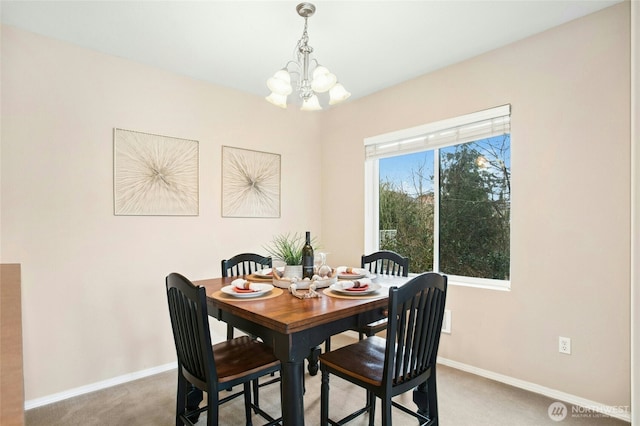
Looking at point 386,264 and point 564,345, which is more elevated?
point 386,264

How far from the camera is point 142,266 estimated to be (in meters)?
2.83

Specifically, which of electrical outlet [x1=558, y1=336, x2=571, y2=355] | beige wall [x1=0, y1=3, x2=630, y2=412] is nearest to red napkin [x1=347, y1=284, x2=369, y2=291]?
beige wall [x1=0, y1=3, x2=630, y2=412]

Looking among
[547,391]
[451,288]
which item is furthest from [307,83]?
[547,391]

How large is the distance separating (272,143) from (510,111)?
89.1 inches

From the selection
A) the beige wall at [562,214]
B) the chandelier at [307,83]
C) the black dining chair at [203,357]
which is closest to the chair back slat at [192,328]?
the black dining chair at [203,357]

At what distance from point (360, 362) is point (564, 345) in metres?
1.57

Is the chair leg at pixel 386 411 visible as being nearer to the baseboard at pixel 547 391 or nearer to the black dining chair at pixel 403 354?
the black dining chair at pixel 403 354

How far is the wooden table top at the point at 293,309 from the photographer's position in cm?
144

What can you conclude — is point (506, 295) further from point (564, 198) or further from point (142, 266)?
point (142, 266)

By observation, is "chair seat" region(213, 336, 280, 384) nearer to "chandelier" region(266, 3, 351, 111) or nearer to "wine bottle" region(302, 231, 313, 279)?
"wine bottle" region(302, 231, 313, 279)

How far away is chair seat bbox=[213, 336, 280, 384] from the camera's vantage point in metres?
1.67

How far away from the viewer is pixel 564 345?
2.33 meters

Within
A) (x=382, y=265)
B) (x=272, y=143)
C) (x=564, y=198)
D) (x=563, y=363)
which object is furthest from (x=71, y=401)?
(x=564, y=198)

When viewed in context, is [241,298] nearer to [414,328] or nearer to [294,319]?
[294,319]
